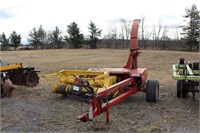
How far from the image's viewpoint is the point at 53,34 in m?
64.6

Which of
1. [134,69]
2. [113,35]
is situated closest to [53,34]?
[113,35]

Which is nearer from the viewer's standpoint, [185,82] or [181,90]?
[185,82]

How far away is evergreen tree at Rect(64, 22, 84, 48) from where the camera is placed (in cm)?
5722

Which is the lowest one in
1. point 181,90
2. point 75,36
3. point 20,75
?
point 181,90

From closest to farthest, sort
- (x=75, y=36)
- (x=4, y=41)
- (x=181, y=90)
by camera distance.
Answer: (x=181, y=90) → (x=75, y=36) → (x=4, y=41)

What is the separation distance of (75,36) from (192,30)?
23.5 metres

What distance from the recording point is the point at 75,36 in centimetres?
5731

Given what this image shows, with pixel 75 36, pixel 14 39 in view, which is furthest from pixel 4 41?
pixel 75 36

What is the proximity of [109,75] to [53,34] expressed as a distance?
194 ft

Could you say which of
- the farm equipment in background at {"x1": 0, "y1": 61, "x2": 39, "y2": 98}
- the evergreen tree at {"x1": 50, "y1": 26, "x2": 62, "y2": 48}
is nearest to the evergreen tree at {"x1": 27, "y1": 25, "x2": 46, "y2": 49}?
the evergreen tree at {"x1": 50, "y1": 26, "x2": 62, "y2": 48}

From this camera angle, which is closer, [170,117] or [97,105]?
[97,105]

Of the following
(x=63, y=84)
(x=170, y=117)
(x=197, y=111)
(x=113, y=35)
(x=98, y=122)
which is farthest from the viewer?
(x=113, y=35)

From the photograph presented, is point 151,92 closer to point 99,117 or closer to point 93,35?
point 99,117

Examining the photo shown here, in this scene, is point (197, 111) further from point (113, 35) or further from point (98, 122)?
point (113, 35)
